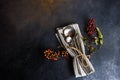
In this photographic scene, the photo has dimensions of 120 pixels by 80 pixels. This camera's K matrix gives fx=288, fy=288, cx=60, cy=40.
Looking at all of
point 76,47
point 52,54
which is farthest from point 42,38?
point 76,47

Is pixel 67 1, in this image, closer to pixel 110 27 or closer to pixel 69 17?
pixel 69 17

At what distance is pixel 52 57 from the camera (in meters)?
2.56

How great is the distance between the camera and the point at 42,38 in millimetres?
2648

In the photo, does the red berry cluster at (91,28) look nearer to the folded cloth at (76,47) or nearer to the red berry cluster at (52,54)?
the folded cloth at (76,47)

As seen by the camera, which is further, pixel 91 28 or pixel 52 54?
pixel 91 28

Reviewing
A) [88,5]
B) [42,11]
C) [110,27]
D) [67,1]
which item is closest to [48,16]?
[42,11]

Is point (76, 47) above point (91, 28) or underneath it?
underneath

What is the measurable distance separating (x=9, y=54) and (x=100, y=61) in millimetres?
849

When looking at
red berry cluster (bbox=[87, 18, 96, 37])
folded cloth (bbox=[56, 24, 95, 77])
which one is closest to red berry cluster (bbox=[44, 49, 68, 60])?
folded cloth (bbox=[56, 24, 95, 77])

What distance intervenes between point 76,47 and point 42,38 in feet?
1.06

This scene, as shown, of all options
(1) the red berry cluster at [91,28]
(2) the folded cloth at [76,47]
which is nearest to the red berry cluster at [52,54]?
(2) the folded cloth at [76,47]

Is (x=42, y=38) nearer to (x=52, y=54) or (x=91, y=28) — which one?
(x=52, y=54)

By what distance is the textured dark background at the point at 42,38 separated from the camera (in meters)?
2.60

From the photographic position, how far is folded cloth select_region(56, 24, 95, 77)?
2.57 meters
